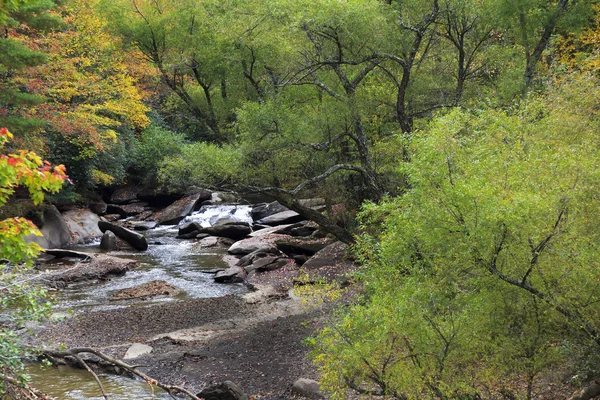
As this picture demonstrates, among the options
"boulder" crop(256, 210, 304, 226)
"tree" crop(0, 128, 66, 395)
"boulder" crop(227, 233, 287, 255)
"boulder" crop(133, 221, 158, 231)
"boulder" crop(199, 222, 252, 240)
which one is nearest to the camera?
"tree" crop(0, 128, 66, 395)

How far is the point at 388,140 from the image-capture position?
53.5 ft

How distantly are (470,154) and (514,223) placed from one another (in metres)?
1.58

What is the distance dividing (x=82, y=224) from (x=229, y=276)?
11088 mm

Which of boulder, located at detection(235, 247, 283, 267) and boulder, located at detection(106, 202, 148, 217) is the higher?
boulder, located at detection(235, 247, 283, 267)

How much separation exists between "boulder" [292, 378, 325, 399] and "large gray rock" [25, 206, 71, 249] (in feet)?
54.4

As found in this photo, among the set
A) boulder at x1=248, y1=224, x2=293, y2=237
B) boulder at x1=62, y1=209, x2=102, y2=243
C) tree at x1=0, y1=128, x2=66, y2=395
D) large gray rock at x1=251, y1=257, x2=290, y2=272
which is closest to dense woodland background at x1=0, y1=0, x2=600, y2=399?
boulder at x1=62, y1=209, x2=102, y2=243

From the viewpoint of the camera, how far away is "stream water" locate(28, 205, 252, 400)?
9852 millimetres

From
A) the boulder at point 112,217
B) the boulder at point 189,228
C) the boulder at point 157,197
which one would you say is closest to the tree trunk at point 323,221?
the boulder at point 189,228

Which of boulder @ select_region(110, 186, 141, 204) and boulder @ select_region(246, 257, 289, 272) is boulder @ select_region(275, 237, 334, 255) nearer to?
boulder @ select_region(246, 257, 289, 272)

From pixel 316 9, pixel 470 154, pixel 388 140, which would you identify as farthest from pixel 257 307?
pixel 470 154

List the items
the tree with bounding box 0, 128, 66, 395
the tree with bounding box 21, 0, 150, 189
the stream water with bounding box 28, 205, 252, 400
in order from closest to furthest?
the tree with bounding box 0, 128, 66, 395 → the stream water with bounding box 28, 205, 252, 400 → the tree with bounding box 21, 0, 150, 189

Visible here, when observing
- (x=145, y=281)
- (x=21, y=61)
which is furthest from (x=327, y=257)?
(x=21, y=61)

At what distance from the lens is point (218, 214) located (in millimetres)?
29391

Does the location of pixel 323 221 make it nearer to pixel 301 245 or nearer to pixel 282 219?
pixel 301 245
